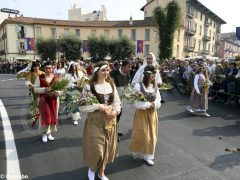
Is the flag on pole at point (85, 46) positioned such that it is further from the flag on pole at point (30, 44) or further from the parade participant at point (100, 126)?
the parade participant at point (100, 126)

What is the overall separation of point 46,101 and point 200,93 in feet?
18.1

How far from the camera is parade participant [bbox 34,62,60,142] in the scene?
6254 mm

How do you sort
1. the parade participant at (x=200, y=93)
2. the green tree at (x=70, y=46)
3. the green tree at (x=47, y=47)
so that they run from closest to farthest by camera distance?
the parade participant at (x=200, y=93), the green tree at (x=47, y=47), the green tree at (x=70, y=46)

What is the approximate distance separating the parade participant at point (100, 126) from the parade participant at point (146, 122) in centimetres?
68

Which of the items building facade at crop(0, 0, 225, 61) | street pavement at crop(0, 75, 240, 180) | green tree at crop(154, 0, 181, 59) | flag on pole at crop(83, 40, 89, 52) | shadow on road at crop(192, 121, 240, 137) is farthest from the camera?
building facade at crop(0, 0, 225, 61)

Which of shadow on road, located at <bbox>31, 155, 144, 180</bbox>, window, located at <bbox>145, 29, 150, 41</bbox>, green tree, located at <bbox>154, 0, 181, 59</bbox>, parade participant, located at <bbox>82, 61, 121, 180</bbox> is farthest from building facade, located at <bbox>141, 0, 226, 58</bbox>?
parade participant, located at <bbox>82, 61, 121, 180</bbox>

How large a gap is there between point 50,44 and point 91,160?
45.6 meters

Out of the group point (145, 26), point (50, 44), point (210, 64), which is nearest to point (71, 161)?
point (210, 64)

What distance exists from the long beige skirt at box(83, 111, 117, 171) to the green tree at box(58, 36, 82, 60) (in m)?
44.3

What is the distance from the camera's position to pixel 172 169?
484cm

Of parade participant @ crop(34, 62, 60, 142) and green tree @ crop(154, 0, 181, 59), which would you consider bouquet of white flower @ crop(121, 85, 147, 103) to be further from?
green tree @ crop(154, 0, 181, 59)

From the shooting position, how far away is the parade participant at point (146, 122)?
16.4ft

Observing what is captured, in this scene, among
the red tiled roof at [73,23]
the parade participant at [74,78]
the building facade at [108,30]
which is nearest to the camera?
the parade participant at [74,78]

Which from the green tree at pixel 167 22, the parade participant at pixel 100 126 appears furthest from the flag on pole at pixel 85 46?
the parade participant at pixel 100 126
